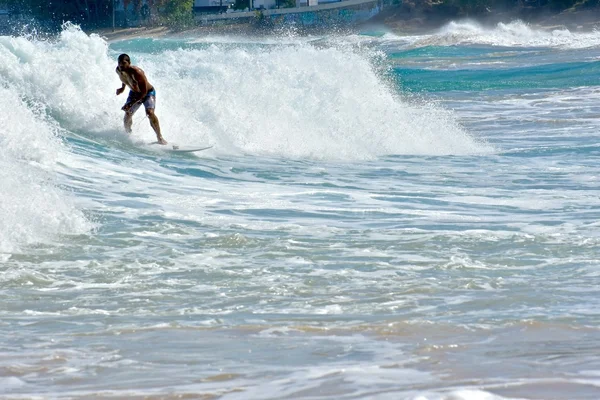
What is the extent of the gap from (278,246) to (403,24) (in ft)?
272

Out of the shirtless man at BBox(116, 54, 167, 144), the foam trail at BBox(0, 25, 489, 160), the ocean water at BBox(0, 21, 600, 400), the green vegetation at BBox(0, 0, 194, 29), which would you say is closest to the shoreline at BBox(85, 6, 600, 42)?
the green vegetation at BBox(0, 0, 194, 29)

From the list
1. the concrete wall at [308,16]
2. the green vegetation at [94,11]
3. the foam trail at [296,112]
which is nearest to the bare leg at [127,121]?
the foam trail at [296,112]

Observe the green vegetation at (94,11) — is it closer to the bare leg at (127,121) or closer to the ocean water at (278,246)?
the ocean water at (278,246)

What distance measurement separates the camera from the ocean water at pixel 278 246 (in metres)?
5.02

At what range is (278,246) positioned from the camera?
841cm

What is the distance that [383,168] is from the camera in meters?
14.1

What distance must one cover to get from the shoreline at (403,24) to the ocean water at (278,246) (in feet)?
212

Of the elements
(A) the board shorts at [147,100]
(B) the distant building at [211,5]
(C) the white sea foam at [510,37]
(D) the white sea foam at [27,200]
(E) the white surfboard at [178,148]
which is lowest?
(C) the white sea foam at [510,37]

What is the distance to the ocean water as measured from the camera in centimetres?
502

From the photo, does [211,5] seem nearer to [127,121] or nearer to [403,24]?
[403,24]

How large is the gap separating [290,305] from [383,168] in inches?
306

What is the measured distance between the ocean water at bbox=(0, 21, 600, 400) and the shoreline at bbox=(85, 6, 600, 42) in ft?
212

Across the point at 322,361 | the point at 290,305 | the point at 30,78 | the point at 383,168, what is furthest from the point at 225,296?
the point at 30,78

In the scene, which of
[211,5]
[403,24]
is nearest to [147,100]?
[403,24]
